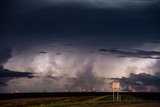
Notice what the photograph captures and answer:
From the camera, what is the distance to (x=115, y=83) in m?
65.9

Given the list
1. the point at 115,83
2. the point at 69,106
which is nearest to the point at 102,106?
the point at 69,106

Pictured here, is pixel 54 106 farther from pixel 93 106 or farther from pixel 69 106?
pixel 93 106

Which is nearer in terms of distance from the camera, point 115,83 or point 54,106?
point 54,106

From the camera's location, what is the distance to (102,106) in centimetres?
5591

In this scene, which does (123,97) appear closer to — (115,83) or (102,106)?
(115,83)

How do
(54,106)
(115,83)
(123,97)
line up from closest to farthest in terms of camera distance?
(54,106), (115,83), (123,97)

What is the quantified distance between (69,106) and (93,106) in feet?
11.4

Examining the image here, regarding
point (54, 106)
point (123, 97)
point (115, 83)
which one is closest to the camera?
point (54, 106)

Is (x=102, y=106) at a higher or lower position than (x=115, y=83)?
lower

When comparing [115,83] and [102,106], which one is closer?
[102,106]

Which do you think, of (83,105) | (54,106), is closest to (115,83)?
(83,105)

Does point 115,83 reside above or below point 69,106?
above

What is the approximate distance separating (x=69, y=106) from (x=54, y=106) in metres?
2.06

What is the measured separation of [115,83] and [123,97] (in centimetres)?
1501
